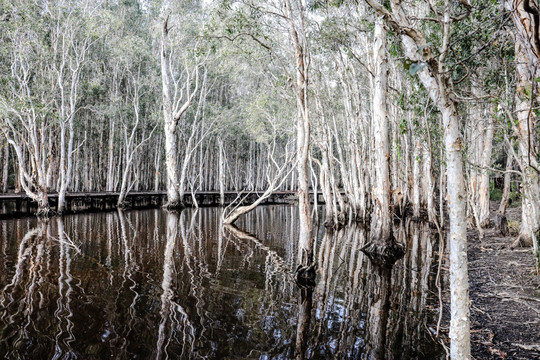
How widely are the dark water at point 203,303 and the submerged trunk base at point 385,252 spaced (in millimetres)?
239

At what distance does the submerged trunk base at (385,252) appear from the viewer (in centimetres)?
906

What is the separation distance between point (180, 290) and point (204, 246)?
14.4 ft

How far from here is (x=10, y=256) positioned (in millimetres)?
8461

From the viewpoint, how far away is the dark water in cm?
420

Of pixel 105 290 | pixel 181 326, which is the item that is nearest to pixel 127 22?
pixel 105 290

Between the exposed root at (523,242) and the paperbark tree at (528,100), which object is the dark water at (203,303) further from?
the paperbark tree at (528,100)

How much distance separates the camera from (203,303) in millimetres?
5660

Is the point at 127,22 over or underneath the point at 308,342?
over

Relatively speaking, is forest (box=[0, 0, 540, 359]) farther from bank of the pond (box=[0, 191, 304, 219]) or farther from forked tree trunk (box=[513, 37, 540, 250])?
bank of the pond (box=[0, 191, 304, 219])

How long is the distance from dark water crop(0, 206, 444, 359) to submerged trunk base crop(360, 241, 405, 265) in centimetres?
24

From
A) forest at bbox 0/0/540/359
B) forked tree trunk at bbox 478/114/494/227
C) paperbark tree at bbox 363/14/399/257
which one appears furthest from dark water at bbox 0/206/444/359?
forked tree trunk at bbox 478/114/494/227

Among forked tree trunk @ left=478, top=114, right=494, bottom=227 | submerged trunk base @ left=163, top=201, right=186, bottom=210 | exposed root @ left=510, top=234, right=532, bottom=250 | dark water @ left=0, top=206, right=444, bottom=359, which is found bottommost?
dark water @ left=0, top=206, right=444, bottom=359

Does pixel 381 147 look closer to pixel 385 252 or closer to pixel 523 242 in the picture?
pixel 385 252

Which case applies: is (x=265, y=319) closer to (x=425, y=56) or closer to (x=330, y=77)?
(x=425, y=56)
